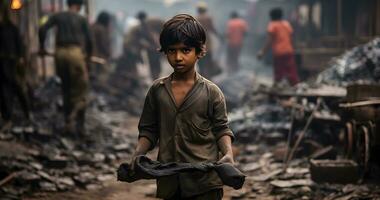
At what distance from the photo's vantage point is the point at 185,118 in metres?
3.07

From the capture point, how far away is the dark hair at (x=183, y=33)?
293 cm

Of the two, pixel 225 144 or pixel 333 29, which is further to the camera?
pixel 333 29

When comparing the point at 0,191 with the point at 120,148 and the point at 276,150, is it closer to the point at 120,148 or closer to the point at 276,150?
the point at 120,148

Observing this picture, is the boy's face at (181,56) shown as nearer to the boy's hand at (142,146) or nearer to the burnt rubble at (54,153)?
the boy's hand at (142,146)

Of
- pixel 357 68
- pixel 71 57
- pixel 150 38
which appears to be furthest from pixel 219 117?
pixel 150 38

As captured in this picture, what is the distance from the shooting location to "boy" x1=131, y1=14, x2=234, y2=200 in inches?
117

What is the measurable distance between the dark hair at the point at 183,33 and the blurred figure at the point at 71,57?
228 inches

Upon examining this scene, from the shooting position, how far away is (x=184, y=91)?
3.12 meters

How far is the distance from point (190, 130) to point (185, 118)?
0.08 m

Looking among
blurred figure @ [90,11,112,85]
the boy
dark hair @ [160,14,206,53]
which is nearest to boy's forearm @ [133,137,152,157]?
the boy

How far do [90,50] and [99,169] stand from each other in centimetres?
238

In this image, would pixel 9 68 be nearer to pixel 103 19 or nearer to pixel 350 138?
pixel 350 138

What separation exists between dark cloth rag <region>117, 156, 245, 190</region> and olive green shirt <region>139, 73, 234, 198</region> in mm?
242

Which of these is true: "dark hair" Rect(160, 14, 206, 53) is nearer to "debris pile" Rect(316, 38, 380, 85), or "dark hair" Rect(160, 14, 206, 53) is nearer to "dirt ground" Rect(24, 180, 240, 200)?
"dirt ground" Rect(24, 180, 240, 200)
